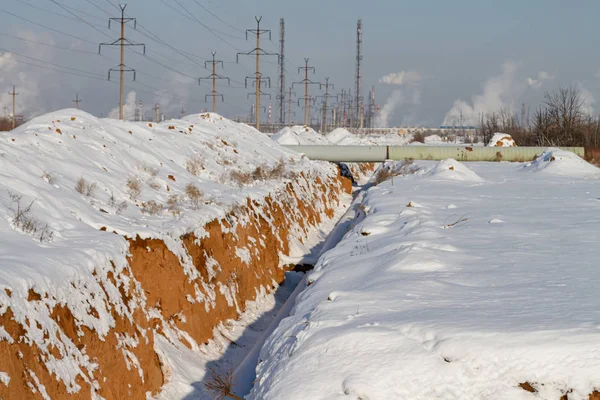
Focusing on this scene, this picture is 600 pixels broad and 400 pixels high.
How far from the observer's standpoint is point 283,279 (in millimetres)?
17172

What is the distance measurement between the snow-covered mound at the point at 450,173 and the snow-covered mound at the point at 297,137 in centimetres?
2084

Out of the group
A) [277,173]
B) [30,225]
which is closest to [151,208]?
[30,225]

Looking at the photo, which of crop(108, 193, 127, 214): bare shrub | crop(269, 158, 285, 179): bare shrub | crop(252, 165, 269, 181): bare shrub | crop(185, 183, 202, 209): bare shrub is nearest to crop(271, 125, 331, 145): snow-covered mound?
crop(269, 158, 285, 179): bare shrub

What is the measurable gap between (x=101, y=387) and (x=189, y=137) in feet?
59.0

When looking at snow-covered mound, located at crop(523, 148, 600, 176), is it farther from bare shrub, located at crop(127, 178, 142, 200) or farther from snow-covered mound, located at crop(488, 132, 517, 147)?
bare shrub, located at crop(127, 178, 142, 200)

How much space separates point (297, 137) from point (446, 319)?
149ft

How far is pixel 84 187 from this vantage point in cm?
1296

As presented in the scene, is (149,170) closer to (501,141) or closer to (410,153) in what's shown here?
(410,153)

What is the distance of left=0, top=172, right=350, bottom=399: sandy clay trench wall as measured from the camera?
22.7ft

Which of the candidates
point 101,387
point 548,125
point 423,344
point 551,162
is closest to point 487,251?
point 423,344

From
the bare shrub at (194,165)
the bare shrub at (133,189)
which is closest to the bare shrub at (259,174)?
the bare shrub at (194,165)

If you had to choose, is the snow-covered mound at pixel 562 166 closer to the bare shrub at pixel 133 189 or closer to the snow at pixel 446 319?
the snow at pixel 446 319

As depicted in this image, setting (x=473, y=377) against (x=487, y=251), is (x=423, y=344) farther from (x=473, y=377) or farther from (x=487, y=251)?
(x=487, y=251)

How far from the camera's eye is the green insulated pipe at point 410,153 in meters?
39.2
